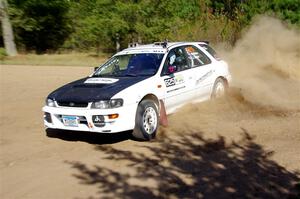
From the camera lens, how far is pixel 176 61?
10.6 meters

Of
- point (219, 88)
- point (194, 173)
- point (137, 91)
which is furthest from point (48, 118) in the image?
point (219, 88)

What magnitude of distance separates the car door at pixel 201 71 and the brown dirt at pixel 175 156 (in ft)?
0.93

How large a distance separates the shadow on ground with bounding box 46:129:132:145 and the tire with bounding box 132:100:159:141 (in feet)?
1.66

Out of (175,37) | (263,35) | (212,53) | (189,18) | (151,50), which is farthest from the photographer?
(189,18)

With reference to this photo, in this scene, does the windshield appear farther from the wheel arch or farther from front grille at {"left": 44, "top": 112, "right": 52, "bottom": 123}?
front grille at {"left": 44, "top": 112, "right": 52, "bottom": 123}

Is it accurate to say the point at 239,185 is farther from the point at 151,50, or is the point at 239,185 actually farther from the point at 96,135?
the point at 151,50

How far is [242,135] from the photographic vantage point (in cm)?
922

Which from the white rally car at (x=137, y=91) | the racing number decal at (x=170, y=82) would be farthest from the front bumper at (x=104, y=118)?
the racing number decal at (x=170, y=82)

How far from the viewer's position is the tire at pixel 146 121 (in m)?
8.99

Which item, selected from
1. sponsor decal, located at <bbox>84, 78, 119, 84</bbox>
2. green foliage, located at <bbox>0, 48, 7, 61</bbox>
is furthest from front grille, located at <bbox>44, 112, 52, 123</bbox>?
green foliage, located at <bbox>0, 48, 7, 61</bbox>

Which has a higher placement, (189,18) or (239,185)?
(189,18)

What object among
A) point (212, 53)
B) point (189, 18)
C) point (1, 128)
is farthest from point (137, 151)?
point (189, 18)

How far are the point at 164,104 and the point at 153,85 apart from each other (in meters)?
0.55

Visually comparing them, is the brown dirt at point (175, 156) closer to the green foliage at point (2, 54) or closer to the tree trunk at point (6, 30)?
the green foliage at point (2, 54)
